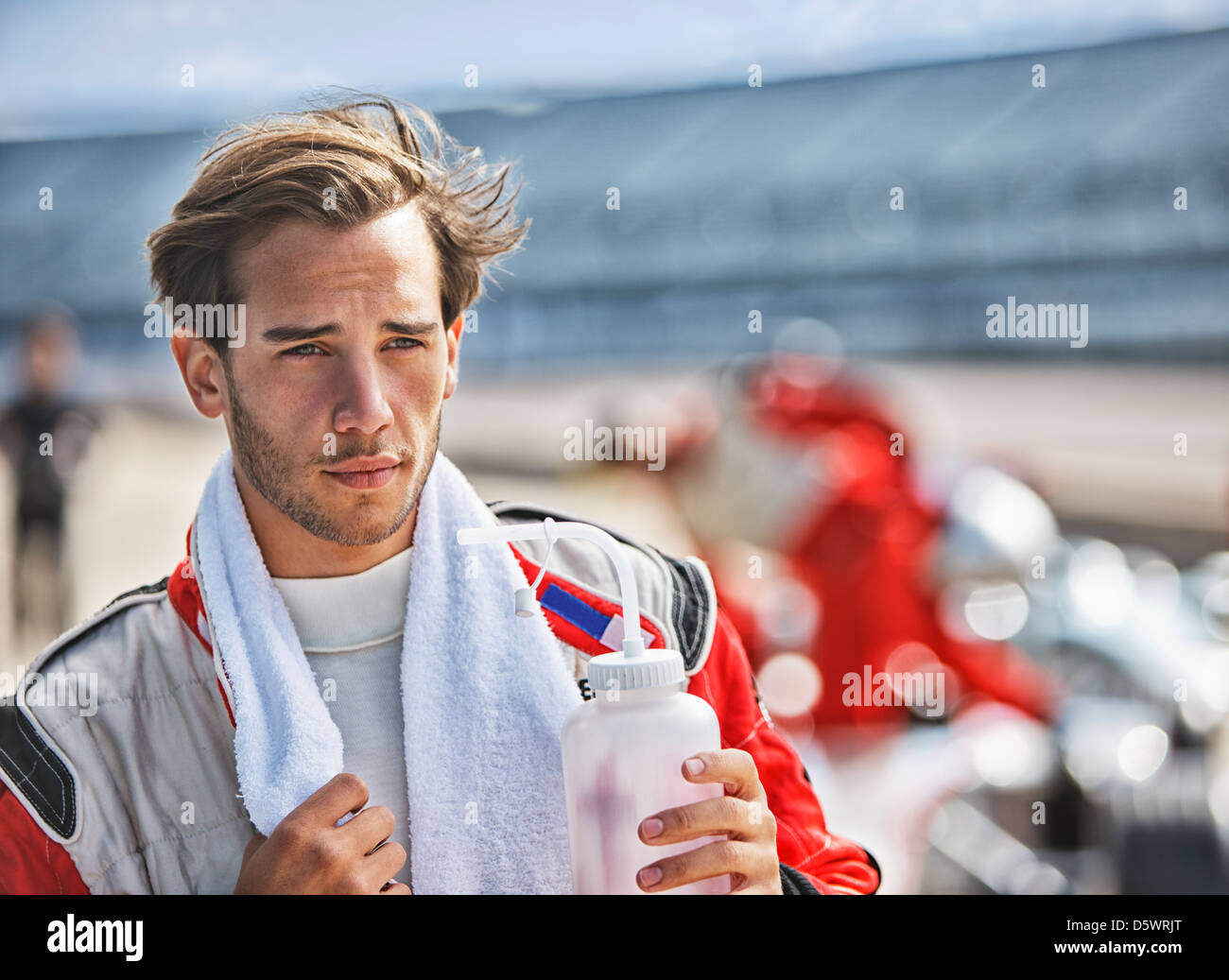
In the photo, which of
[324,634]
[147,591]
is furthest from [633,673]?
[147,591]

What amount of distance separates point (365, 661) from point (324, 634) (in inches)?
2.0

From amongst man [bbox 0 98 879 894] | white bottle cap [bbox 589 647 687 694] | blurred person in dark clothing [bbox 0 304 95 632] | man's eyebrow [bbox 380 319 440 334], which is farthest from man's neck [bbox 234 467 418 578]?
blurred person in dark clothing [bbox 0 304 95 632]

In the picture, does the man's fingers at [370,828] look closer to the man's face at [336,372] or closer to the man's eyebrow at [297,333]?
the man's face at [336,372]

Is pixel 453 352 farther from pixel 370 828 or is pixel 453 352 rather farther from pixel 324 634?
pixel 370 828

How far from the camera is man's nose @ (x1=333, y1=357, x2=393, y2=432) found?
107 cm

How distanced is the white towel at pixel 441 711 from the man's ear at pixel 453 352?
0.17 meters

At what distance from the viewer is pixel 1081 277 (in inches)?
123

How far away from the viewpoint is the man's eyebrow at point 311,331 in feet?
3.56

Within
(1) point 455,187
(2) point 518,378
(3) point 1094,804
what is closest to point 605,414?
(2) point 518,378

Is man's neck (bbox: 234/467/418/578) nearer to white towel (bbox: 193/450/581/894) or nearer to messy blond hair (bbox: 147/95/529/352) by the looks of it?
white towel (bbox: 193/450/581/894)

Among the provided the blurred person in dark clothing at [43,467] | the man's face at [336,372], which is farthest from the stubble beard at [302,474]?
the blurred person in dark clothing at [43,467]

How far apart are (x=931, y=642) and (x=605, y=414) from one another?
50.7 inches

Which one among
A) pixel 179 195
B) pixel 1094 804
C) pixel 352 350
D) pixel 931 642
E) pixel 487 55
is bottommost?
pixel 1094 804
